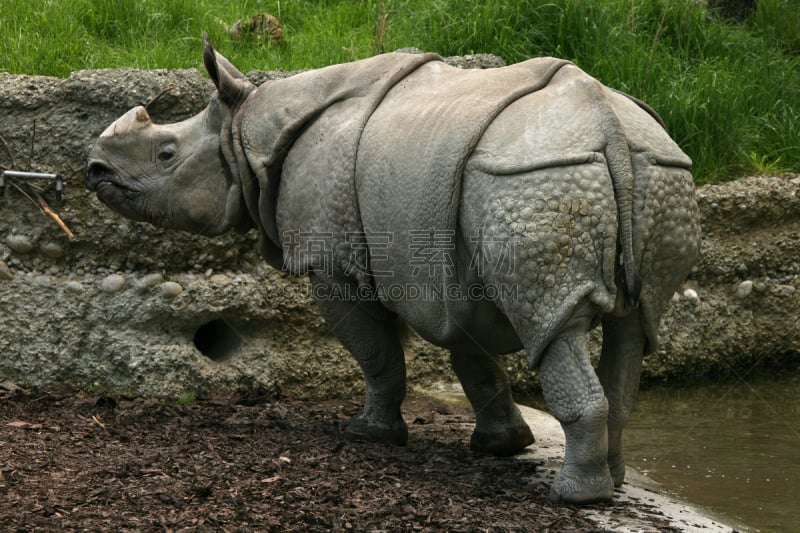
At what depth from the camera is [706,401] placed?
6934 mm

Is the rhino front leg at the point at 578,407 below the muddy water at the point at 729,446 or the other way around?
the other way around

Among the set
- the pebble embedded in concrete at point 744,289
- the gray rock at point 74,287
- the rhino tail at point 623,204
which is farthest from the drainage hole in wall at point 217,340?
the pebble embedded in concrete at point 744,289

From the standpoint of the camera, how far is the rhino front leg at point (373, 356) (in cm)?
531

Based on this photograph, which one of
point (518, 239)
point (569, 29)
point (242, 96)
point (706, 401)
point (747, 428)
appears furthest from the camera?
point (569, 29)

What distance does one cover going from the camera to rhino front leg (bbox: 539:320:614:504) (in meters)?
4.29

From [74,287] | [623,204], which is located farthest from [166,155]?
[623,204]

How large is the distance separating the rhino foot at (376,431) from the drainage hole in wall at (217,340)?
4.42 feet

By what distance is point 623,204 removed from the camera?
4199 mm

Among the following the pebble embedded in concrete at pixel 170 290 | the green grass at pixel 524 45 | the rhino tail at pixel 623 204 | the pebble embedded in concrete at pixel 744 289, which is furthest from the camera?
the green grass at pixel 524 45

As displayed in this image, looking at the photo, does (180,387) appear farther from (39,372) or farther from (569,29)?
(569,29)

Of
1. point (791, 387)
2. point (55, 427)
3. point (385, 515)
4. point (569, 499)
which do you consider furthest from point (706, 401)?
point (55, 427)

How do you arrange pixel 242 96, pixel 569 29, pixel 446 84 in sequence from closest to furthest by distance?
pixel 446 84
pixel 242 96
pixel 569 29

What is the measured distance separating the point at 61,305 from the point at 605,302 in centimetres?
343

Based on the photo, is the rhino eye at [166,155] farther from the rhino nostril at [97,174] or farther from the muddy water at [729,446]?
the muddy water at [729,446]
